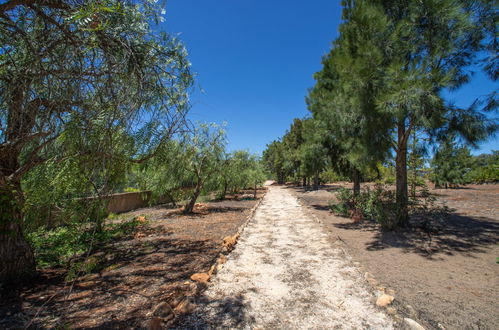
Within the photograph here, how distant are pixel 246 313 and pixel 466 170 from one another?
24180 mm

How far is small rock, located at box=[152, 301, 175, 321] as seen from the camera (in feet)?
7.59

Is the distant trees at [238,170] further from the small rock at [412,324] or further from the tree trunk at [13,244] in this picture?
the small rock at [412,324]

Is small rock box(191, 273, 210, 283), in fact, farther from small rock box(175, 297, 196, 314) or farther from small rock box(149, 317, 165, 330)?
small rock box(149, 317, 165, 330)

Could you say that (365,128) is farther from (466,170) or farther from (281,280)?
(466,170)

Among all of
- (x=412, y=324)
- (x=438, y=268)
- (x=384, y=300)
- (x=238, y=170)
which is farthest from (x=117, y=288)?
(x=238, y=170)

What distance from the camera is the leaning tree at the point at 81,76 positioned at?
1.87 metres

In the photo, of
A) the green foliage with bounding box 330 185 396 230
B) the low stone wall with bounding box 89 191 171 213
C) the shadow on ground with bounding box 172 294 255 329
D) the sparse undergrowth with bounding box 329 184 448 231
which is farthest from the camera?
the low stone wall with bounding box 89 191 171 213

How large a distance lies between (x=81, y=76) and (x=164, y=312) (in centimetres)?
254

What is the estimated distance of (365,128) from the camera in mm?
5812

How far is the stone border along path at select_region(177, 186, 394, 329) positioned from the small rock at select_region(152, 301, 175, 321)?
16 centimetres

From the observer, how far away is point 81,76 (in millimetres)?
2049

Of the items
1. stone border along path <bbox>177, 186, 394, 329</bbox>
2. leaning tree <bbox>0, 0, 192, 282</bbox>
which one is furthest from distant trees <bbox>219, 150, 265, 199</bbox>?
leaning tree <bbox>0, 0, 192, 282</bbox>

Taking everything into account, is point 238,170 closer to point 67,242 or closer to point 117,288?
point 67,242

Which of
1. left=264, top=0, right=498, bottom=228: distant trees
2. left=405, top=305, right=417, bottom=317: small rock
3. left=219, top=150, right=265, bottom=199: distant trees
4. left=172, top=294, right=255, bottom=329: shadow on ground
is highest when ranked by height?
left=264, top=0, right=498, bottom=228: distant trees
